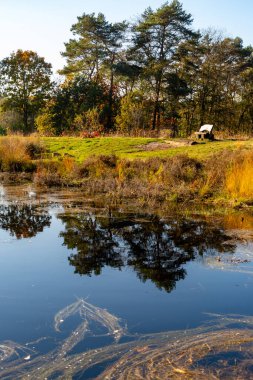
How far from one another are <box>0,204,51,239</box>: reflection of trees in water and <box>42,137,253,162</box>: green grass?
25.0ft

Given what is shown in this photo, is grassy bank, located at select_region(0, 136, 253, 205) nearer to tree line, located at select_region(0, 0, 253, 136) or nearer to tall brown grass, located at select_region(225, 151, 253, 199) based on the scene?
tall brown grass, located at select_region(225, 151, 253, 199)

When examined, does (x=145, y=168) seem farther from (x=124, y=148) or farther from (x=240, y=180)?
(x=124, y=148)

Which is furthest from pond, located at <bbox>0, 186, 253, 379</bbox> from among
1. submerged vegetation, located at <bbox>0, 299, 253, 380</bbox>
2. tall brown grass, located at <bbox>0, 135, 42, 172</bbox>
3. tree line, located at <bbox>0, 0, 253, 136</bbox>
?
tree line, located at <bbox>0, 0, 253, 136</bbox>

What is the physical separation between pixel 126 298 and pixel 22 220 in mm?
6109

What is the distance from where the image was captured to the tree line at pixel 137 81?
124 ft

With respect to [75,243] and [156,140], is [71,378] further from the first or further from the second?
[156,140]

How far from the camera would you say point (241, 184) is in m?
14.9

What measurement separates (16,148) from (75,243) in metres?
13.3

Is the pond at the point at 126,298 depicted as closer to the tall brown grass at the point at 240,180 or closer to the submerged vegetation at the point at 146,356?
the submerged vegetation at the point at 146,356

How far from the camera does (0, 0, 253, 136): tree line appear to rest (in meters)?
37.9

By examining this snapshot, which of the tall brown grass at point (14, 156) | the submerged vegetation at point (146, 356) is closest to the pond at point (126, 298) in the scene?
the submerged vegetation at point (146, 356)

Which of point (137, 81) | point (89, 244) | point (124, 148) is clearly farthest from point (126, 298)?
point (137, 81)

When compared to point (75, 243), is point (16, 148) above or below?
above

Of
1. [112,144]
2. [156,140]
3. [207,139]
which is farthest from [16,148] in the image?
[207,139]
